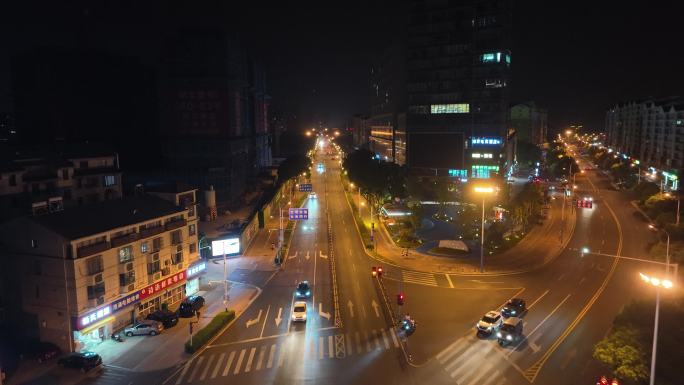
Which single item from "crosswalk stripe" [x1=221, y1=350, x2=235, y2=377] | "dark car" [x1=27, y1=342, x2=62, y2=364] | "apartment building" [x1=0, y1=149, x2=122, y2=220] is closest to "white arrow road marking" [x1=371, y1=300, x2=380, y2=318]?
"crosswalk stripe" [x1=221, y1=350, x2=235, y2=377]

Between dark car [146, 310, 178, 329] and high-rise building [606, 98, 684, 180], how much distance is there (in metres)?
108

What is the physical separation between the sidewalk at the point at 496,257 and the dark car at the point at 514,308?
40.2 ft

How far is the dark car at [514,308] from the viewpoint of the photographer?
4262 centimetres

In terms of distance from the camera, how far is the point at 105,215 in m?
42.3

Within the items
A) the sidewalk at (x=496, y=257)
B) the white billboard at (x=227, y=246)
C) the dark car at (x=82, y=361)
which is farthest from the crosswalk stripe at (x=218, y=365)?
the sidewalk at (x=496, y=257)

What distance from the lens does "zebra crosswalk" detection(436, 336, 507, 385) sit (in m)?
32.9

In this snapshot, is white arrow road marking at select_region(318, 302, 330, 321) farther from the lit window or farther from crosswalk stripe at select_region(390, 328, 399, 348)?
the lit window

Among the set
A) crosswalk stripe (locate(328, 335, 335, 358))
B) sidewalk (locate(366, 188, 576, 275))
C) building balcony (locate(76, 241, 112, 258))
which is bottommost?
crosswalk stripe (locate(328, 335, 335, 358))

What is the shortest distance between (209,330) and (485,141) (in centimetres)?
10259

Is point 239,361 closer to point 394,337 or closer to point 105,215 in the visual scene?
point 394,337

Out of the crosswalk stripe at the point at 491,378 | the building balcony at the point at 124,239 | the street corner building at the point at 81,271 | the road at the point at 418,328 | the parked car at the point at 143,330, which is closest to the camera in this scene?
the crosswalk stripe at the point at 491,378

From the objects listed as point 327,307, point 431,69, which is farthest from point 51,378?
point 431,69

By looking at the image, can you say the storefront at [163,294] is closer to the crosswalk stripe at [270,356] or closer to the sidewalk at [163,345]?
A: the sidewalk at [163,345]

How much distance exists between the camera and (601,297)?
48.9 metres
